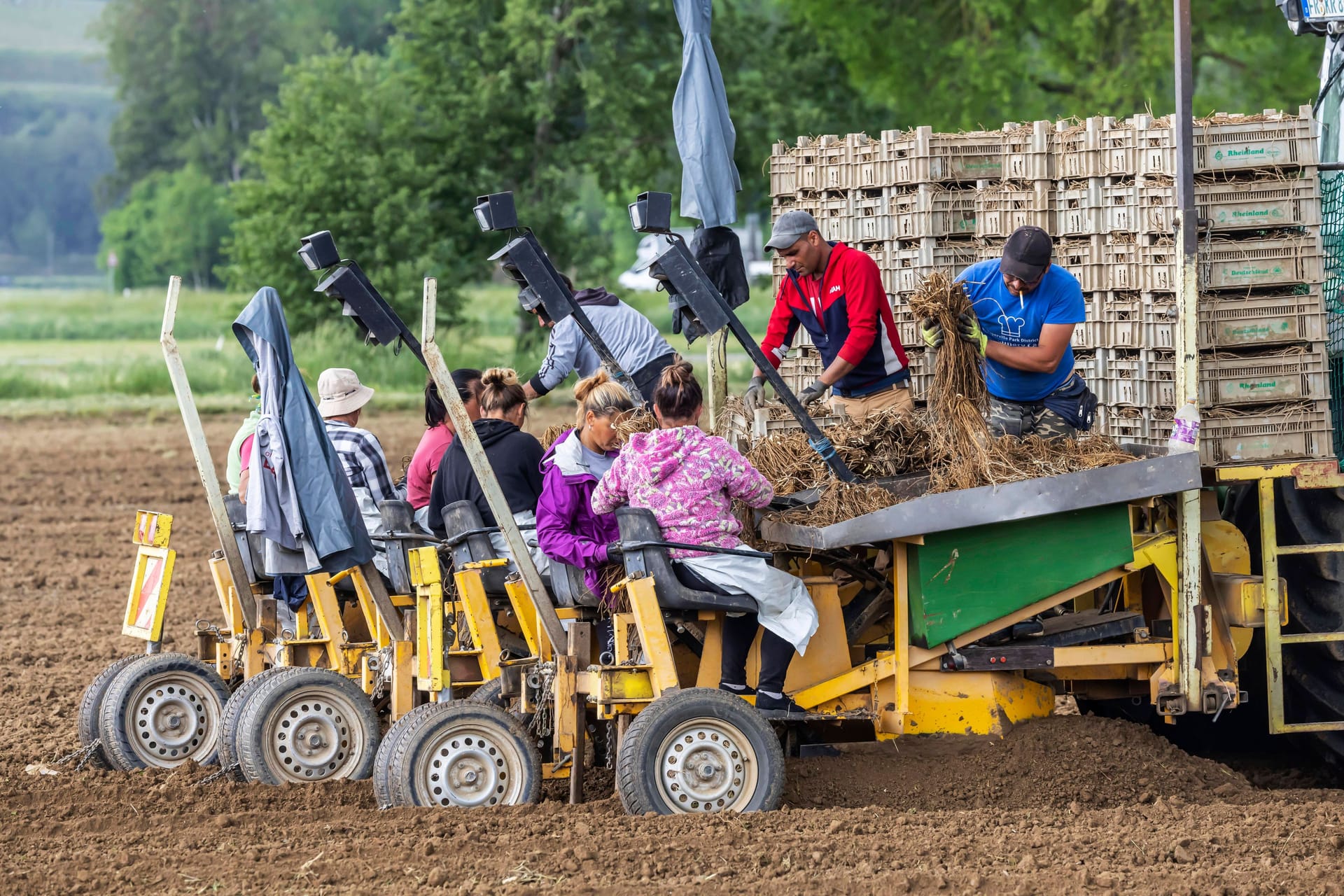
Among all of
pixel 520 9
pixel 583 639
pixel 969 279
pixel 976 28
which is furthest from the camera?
pixel 520 9

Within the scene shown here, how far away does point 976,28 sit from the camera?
80.2 feet

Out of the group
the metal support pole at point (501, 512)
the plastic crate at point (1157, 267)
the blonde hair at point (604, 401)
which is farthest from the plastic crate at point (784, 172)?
the metal support pole at point (501, 512)

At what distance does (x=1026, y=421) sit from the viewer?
7176mm

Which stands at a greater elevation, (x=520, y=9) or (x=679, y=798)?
(x=520, y=9)

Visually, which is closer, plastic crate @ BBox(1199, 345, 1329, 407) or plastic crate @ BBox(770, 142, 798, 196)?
plastic crate @ BBox(1199, 345, 1329, 407)

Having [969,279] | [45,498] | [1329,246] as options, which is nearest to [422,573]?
[969,279]

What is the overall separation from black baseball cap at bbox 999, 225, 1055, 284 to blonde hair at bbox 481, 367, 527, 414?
7.33 feet

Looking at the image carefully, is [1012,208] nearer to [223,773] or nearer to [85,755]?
[223,773]

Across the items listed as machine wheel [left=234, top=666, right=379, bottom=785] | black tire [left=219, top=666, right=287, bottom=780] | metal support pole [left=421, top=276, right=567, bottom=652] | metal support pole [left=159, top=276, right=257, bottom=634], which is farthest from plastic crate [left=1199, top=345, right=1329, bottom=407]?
metal support pole [left=159, top=276, right=257, bottom=634]

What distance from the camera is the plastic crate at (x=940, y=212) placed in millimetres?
8555

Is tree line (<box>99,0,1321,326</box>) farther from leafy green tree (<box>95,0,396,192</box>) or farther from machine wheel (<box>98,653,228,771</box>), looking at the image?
leafy green tree (<box>95,0,396,192</box>)

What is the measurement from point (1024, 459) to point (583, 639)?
1872 mm

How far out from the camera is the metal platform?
20.7 ft

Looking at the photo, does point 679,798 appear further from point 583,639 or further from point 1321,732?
point 1321,732
